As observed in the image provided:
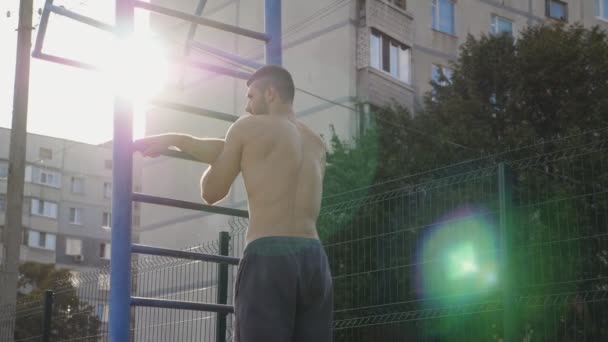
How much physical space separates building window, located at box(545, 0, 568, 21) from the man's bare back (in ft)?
102

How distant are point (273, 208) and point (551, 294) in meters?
5.59

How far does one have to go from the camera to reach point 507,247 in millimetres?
8969

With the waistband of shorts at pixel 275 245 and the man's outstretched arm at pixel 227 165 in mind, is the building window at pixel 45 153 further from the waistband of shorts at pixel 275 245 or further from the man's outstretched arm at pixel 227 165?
the waistband of shorts at pixel 275 245

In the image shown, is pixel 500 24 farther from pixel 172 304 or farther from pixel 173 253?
pixel 172 304

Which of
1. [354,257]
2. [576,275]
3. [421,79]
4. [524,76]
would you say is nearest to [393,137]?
[524,76]

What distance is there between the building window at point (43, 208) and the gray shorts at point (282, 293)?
5972cm

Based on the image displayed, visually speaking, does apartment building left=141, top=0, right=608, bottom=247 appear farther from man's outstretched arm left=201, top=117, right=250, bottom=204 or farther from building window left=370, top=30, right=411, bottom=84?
man's outstretched arm left=201, top=117, right=250, bottom=204

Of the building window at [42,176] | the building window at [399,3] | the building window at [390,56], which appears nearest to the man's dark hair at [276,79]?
the building window at [390,56]

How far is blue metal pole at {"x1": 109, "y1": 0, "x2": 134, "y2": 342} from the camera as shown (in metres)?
5.06

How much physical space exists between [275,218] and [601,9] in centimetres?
3454

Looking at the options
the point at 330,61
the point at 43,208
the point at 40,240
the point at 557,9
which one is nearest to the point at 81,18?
the point at 330,61

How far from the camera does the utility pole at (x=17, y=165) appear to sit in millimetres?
16625

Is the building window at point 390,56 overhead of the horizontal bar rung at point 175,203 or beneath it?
overhead

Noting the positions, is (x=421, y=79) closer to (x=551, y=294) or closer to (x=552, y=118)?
(x=552, y=118)
